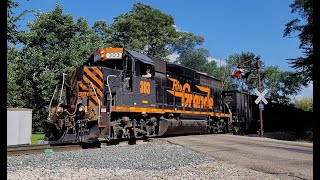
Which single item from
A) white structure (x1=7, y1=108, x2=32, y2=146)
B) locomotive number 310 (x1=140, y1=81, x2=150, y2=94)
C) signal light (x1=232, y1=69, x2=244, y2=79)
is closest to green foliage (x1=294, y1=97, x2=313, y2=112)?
signal light (x1=232, y1=69, x2=244, y2=79)

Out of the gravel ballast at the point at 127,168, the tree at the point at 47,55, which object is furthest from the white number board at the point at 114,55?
the tree at the point at 47,55

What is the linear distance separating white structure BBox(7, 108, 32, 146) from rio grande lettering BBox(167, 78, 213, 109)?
8.91 m

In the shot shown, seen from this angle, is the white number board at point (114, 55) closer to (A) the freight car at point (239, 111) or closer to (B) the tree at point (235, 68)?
(A) the freight car at point (239, 111)

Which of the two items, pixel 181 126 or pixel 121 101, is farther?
pixel 181 126

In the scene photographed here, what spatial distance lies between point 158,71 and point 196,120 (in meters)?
5.10

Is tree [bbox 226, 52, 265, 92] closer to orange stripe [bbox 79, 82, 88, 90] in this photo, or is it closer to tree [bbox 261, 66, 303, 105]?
tree [bbox 261, 66, 303, 105]

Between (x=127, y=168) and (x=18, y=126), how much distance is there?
47.6ft

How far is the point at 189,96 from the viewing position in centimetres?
2178

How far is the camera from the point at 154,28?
58.9 meters

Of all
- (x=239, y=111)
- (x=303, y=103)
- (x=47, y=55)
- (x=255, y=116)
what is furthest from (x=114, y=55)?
(x=303, y=103)

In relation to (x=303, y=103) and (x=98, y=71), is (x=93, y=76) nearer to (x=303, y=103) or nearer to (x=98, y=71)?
(x=98, y=71)

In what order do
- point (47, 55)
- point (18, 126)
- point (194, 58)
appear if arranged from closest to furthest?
1. point (18, 126)
2. point (47, 55)
3. point (194, 58)

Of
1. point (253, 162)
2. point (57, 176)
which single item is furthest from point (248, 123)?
point (57, 176)

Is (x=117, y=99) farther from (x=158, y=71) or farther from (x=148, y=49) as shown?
(x=148, y=49)
